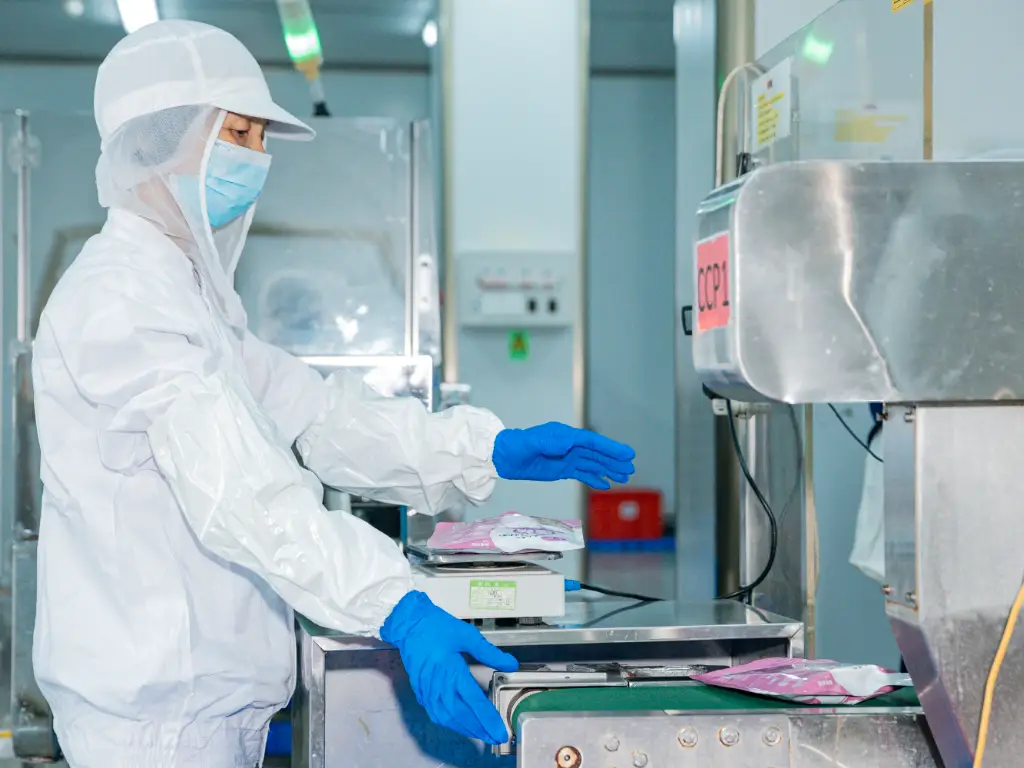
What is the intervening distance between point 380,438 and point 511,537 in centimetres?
29

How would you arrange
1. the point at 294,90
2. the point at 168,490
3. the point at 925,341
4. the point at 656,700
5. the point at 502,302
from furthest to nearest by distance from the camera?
the point at 294,90, the point at 502,302, the point at 168,490, the point at 656,700, the point at 925,341

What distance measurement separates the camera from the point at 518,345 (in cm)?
277

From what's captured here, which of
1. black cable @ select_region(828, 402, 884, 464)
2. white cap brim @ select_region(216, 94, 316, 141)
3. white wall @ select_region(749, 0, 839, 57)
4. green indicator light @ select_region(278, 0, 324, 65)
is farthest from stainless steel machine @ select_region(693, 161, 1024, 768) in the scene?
green indicator light @ select_region(278, 0, 324, 65)

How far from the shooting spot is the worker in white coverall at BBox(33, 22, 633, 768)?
3.55 feet

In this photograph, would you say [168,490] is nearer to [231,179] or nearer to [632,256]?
[231,179]

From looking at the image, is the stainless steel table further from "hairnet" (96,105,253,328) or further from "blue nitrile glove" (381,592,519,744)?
"hairnet" (96,105,253,328)

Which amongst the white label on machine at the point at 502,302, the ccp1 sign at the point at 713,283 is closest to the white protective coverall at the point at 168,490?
the ccp1 sign at the point at 713,283

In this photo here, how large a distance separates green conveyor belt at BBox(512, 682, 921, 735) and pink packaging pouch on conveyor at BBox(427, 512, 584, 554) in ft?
1.15

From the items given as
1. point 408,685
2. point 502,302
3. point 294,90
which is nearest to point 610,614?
point 408,685

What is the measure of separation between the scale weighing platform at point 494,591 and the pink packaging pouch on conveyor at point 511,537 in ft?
0.08

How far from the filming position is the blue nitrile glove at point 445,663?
1.00 metres

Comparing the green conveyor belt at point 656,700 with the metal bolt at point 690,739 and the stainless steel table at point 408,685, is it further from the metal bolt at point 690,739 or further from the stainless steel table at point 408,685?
the stainless steel table at point 408,685

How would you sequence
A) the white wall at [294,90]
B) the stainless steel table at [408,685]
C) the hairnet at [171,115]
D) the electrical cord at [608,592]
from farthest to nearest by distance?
the white wall at [294,90] < the electrical cord at [608,592] < the stainless steel table at [408,685] < the hairnet at [171,115]

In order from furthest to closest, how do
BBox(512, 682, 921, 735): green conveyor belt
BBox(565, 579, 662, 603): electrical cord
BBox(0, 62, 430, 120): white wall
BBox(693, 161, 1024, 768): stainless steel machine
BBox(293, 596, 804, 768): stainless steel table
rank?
1. BBox(0, 62, 430, 120): white wall
2. BBox(565, 579, 662, 603): electrical cord
3. BBox(293, 596, 804, 768): stainless steel table
4. BBox(512, 682, 921, 735): green conveyor belt
5. BBox(693, 161, 1024, 768): stainless steel machine
